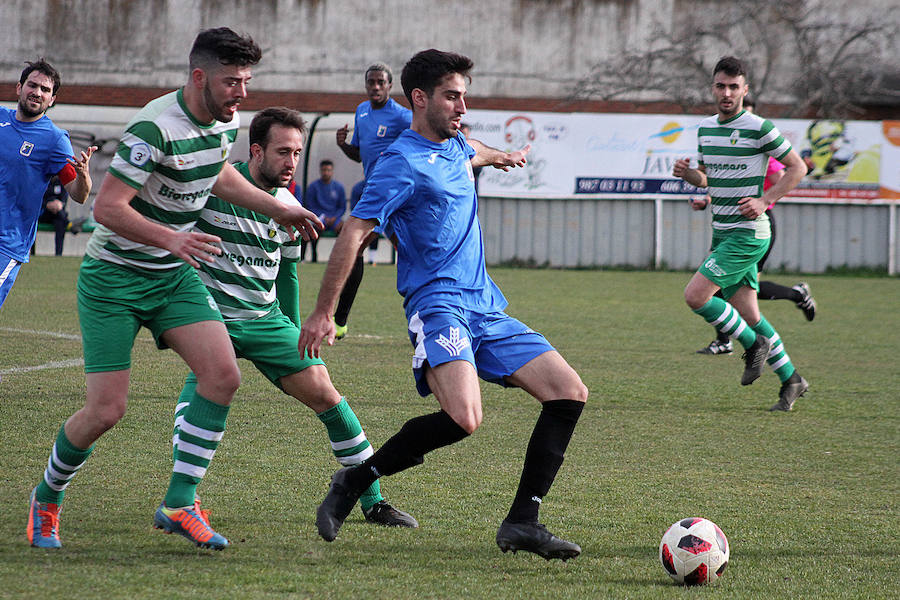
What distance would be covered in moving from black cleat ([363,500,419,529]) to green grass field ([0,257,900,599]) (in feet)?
0.19

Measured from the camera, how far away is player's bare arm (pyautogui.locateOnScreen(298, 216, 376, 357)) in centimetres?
402

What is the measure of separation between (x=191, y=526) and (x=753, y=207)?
4982mm

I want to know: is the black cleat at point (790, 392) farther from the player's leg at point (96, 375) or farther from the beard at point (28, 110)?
the beard at point (28, 110)

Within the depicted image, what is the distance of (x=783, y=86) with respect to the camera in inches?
1072

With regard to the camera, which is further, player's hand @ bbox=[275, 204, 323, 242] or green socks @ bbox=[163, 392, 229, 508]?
player's hand @ bbox=[275, 204, 323, 242]

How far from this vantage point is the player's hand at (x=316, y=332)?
4020 millimetres

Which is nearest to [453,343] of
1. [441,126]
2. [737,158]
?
[441,126]

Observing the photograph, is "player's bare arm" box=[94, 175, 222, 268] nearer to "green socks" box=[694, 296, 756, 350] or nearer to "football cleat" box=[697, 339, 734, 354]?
"green socks" box=[694, 296, 756, 350]

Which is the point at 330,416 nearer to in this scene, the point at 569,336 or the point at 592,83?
the point at 569,336

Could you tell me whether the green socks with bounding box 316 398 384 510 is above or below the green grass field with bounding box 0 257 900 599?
above

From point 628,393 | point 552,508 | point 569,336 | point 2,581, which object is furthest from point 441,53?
point 569,336

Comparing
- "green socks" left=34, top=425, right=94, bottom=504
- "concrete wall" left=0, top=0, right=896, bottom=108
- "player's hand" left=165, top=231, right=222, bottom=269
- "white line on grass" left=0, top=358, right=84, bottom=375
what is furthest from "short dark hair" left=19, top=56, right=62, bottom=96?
"concrete wall" left=0, top=0, right=896, bottom=108

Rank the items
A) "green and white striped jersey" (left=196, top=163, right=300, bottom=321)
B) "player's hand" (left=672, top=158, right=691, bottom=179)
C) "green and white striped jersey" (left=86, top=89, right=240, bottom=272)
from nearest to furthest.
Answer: "green and white striped jersey" (left=86, top=89, right=240, bottom=272) → "green and white striped jersey" (left=196, top=163, right=300, bottom=321) → "player's hand" (left=672, top=158, right=691, bottom=179)

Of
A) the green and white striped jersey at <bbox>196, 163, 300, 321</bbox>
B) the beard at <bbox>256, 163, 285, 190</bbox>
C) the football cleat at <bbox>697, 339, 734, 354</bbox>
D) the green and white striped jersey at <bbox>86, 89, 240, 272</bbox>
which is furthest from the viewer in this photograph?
the football cleat at <bbox>697, 339, 734, 354</bbox>
